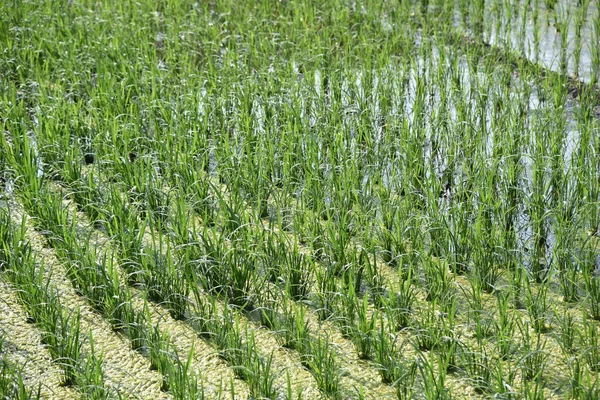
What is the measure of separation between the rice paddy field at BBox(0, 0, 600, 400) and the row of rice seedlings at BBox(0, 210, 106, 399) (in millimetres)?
13

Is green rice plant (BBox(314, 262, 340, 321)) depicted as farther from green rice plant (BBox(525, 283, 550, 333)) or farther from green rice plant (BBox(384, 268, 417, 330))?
green rice plant (BBox(525, 283, 550, 333))

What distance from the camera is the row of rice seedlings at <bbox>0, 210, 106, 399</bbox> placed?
2.90 metres

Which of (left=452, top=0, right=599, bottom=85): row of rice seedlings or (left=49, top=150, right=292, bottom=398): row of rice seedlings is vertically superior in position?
(left=452, top=0, right=599, bottom=85): row of rice seedlings

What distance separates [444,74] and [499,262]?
1.81 metres

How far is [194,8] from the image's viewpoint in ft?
20.8

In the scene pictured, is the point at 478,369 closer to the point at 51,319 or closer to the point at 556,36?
the point at 51,319

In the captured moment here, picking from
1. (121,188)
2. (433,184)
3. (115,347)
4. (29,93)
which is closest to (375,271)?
(433,184)

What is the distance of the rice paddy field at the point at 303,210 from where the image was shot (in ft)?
9.89

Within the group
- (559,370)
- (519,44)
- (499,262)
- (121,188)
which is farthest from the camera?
(519,44)

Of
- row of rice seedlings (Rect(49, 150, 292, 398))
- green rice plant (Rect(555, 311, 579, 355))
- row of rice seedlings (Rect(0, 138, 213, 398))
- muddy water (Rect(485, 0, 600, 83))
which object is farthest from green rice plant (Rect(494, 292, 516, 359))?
muddy water (Rect(485, 0, 600, 83))

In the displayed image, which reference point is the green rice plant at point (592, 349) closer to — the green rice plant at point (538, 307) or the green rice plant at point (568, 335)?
the green rice plant at point (568, 335)

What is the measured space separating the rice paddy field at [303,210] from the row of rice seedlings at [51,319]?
1cm

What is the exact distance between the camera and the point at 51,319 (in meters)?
3.16

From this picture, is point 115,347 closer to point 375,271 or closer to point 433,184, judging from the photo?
point 375,271
